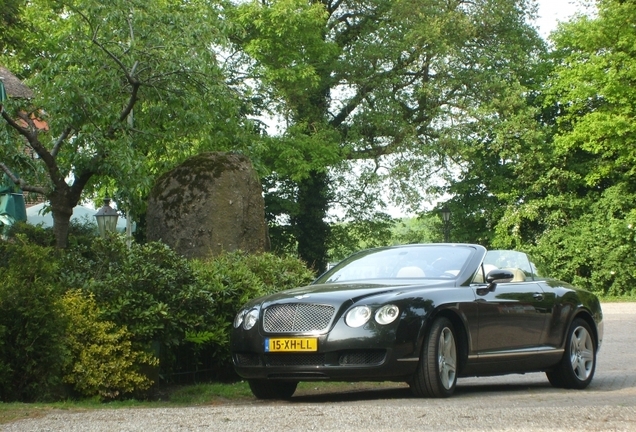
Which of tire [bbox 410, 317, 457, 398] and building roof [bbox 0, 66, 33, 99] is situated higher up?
building roof [bbox 0, 66, 33, 99]

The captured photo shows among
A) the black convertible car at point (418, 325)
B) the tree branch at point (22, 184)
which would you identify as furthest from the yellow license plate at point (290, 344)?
the tree branch at point (22, 184)

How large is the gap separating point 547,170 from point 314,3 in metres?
12.3

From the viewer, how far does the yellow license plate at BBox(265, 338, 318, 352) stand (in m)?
8.68

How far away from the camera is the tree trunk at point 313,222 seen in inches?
1708

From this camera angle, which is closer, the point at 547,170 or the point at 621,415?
the point at 621,415

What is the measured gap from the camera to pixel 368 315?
8656mm

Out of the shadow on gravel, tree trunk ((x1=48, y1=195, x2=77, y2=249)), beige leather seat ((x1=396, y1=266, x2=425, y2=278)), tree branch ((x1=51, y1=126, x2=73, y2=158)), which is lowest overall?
the shadow on gravel

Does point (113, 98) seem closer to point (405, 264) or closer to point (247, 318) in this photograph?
point (405, 264)

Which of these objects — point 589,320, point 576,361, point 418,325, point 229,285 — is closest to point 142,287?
point 229,285

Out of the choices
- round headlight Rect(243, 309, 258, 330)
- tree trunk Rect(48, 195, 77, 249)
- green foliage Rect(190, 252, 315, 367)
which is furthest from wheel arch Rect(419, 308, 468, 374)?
tree trunk Rect(48, 195, 77, 249)

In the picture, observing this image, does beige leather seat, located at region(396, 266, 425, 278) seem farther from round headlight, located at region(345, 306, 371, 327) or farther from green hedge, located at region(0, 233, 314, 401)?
green hedge, located at region(0, 233, 314, 401)

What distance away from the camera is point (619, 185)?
42781 millimetres

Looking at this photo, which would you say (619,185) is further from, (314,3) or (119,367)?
(119,367)

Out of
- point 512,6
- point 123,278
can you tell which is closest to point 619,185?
point 512,6
